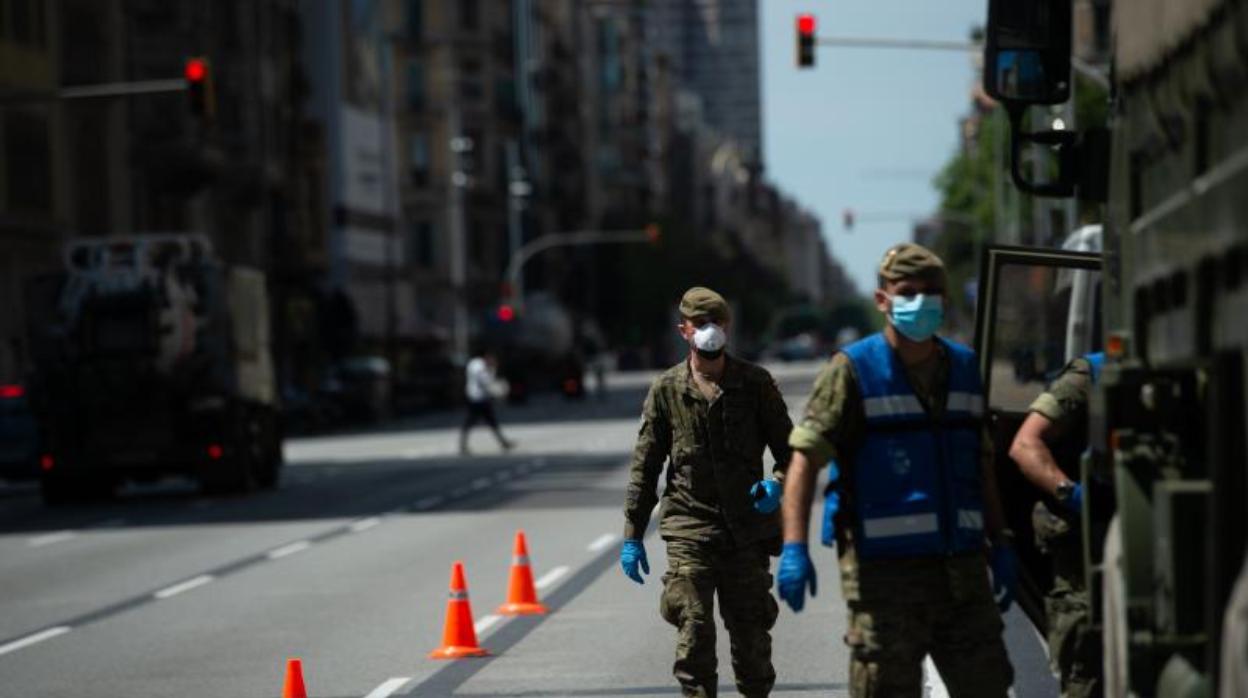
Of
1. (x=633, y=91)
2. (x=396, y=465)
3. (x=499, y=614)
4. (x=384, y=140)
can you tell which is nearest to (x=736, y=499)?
(x=499, y=614)

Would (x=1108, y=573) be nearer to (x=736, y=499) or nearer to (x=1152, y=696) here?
(x=1152, y=696)

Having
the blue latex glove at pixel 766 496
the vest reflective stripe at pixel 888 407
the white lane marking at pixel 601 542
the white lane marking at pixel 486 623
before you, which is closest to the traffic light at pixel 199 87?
the white lane marking at pixel 601 542

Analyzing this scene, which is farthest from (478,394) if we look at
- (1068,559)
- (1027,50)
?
(1027,50)

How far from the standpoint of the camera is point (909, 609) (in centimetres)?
734

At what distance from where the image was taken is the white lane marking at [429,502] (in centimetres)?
2800

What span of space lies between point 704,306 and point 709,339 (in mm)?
118

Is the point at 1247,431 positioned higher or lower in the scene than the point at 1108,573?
higher

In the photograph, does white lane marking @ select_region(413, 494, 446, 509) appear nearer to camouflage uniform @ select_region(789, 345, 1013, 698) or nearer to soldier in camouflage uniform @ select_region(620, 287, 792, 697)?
soldier in camouflage uniform @ select_region(620, 287, 792, 697)

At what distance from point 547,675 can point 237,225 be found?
5816 centimetres

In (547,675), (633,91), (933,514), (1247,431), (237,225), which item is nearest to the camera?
(1247,431)

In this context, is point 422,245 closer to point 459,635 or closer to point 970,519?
point 459,635

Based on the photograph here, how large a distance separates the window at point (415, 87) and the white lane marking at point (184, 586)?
94126mm

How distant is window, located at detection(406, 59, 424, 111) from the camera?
113m

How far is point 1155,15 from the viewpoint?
6.54 m
